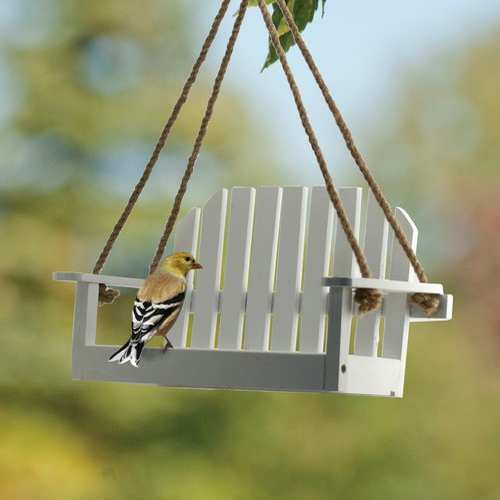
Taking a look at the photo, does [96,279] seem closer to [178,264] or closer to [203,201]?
[178,264]

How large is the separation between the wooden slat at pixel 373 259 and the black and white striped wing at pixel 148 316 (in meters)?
0.40

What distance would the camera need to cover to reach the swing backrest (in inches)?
93.1

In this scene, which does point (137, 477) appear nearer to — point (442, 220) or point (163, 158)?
point (163, 158)

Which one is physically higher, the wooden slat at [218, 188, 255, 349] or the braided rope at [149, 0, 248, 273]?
the braided rope at [149, 0, 248, 273]

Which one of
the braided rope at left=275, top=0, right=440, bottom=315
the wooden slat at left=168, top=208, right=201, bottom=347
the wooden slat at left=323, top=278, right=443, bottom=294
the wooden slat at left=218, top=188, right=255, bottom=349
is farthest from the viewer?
the wooden slat at left=168, top=208, right=201, bottom=347

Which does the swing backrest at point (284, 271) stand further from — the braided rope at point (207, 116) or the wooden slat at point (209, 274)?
→ the braided rope at point (207, 116)

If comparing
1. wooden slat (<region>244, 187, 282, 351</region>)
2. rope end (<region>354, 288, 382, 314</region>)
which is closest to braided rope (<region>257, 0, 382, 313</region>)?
rope end (<region>354, 288, 382, 314</region>)

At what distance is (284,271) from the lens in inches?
96.2

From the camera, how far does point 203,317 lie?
2.52m

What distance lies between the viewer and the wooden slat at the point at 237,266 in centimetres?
246

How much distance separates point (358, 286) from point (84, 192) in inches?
249

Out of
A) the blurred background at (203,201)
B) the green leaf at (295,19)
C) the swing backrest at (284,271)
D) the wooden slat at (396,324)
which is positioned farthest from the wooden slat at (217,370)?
the blurred background at (203,201)

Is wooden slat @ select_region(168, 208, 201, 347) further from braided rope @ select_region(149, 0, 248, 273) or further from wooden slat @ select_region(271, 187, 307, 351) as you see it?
wooden slat @ select_region(271, 187, 307, 351)

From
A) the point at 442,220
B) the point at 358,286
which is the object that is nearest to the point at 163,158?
the point at 442,220
